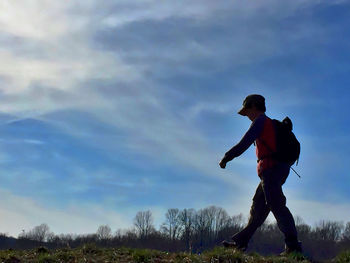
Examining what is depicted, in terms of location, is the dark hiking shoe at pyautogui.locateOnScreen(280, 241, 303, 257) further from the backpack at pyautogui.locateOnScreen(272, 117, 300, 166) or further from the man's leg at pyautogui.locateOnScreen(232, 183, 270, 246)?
the backpack at pyautogui.locateOnScreen(272, 117, 300, 166)

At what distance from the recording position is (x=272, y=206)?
736 cm

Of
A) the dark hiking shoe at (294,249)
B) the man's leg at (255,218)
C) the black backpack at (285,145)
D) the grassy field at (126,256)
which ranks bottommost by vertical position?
the grassy field at (126,256)

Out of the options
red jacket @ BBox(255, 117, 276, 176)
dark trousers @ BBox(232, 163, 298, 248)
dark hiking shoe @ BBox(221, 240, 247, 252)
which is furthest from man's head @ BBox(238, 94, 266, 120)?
dark hiking shoe @ BBox(221, 240, 247, 252)

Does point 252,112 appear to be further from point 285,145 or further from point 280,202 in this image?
point 280,202

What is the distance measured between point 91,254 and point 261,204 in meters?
2.97

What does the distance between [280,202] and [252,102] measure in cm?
176

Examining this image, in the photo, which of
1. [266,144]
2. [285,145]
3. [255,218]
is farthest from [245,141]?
[255,218]

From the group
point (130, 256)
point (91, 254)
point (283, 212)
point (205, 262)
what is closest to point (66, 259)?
point (91, 254)

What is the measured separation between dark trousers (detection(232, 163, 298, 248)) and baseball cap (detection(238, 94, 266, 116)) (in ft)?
3.69

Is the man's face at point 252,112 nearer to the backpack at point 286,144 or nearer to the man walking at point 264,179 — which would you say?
the man walking at point 264,179

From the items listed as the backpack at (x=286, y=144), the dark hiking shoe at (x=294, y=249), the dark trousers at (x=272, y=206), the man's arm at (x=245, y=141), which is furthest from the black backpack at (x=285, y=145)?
the dark hiking shoe at (x=294, y=249)

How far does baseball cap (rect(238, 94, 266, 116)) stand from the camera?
787 cm

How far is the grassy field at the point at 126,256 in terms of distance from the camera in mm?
6520

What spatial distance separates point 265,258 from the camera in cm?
655
